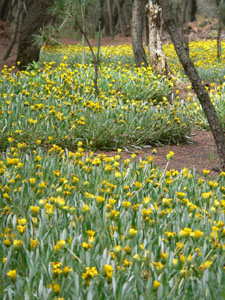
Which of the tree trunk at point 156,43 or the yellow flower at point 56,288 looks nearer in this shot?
the yellow flower at point 56,288

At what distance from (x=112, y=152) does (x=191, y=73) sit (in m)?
1.69

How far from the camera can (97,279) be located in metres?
2.13

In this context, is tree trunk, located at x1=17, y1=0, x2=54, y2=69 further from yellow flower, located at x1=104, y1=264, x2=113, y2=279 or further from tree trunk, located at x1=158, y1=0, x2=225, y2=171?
yellow flower, located at x1=104, y1=264, x2=113, y2=279

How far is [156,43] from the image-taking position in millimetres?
10484

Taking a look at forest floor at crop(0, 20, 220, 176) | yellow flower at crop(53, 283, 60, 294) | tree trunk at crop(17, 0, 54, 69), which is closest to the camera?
yellow flower at crop(53, 283, 60, 294)

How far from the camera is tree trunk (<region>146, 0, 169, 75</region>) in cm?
1037

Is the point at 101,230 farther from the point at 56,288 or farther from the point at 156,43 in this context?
the point at 156,43

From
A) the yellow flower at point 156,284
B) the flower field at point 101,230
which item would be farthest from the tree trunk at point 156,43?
the yellow flower at point 156,284

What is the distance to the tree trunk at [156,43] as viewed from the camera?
10.4m

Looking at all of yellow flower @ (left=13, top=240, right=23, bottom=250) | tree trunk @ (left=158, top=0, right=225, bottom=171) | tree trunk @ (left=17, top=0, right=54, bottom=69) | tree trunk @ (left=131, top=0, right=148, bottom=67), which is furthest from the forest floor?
tree trunk @ (left=17, top=0, right=54, bottom=69)

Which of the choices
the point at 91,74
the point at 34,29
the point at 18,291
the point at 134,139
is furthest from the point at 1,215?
the point at 34,29

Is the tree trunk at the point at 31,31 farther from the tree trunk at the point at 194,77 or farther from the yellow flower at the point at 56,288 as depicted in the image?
the yellow flower at the point at 56,288

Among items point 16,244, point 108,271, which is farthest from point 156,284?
point 16,244

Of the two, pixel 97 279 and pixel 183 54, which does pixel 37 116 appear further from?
pixel 97 279
